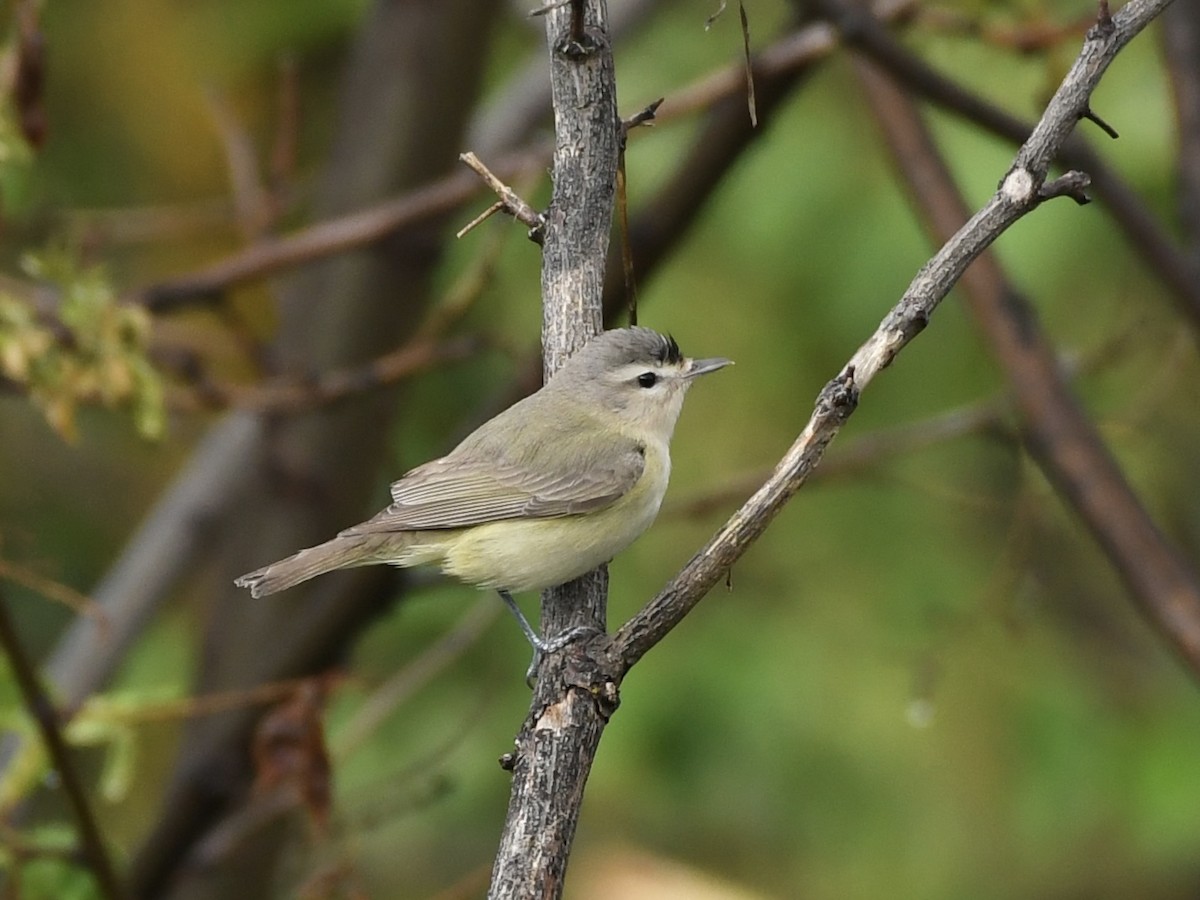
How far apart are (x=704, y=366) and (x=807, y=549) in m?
2.23

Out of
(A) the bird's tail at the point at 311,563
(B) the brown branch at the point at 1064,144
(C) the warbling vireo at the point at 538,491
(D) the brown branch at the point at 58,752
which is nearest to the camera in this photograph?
(D) the brown branch at the point at 58,752

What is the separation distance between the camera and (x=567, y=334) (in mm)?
3480

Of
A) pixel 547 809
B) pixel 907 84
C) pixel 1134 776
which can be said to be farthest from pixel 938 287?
pixel 1134 776

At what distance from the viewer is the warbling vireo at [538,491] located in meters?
3.69

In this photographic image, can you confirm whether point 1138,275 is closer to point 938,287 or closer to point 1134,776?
point 1134,776

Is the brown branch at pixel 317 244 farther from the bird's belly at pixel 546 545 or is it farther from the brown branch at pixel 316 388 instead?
the bird's belly at pixel 546 545

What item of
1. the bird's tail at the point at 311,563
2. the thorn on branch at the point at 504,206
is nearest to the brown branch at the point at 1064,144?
the thorn on branch at the point at 504,206

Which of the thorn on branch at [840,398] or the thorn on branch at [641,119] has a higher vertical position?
the thorn on branch at [641,119]

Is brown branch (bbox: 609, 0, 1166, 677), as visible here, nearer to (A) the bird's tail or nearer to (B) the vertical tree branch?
(B) the vertical tree branch

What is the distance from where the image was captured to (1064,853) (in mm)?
6477

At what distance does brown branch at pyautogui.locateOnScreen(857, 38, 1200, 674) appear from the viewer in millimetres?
3785

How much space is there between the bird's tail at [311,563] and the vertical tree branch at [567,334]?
0.57 meters

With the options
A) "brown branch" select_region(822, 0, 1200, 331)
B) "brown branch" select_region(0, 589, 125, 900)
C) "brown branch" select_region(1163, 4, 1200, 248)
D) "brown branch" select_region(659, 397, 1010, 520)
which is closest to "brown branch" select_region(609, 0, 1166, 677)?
"brown branch" select_region(822, 0, 1200, 331)

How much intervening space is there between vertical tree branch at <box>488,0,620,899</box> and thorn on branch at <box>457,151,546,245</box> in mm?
38
